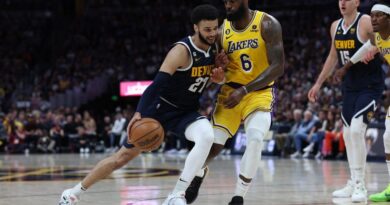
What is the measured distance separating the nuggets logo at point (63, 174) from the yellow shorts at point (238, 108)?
430cm

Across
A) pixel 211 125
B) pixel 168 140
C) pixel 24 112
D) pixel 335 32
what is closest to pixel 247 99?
pixel 211 125

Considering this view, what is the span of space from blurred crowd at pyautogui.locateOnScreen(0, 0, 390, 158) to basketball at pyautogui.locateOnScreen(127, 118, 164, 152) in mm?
11662

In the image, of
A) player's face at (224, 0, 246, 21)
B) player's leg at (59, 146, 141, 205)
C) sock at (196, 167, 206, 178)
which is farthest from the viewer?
sock at (196, 167, 206, 178)

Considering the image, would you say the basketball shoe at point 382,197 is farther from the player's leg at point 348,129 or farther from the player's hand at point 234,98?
the player's hand at point 234,98

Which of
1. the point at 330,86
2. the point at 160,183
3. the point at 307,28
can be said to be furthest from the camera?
the point at 307,28

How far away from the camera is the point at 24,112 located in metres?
27.0

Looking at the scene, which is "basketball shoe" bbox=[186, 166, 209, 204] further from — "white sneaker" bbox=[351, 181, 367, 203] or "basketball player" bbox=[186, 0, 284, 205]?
"white sneaker" bbox=[351, 181, 367, 203]

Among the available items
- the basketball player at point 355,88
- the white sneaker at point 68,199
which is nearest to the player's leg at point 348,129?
the basketball player at point 355,88

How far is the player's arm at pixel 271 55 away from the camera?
7414 millimetres

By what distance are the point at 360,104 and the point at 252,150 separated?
1.64 m

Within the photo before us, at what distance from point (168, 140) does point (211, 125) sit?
1608 centimetres

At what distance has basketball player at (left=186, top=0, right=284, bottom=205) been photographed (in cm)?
745

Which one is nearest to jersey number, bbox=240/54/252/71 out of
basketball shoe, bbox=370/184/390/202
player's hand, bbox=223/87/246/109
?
player's hand, bbox=223/87/246/109

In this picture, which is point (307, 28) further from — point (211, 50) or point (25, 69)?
point (211, 50)
